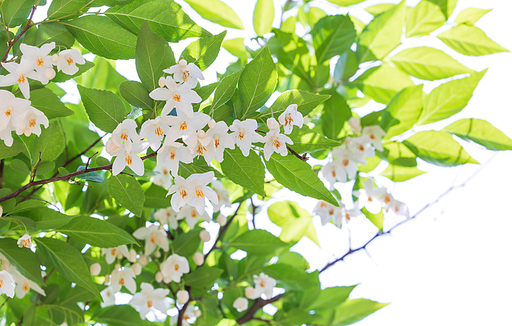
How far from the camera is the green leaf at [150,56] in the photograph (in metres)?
0.56

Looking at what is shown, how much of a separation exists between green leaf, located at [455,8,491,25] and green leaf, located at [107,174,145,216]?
1.10 m

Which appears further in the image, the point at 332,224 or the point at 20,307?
the point at 332,224

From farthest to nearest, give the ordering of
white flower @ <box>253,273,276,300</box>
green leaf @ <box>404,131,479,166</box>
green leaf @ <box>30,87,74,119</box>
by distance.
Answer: white flower @ <box>253,273,276,300</box>, green leaf @ <box>404,131,479,166</box>, green leaf @ <box>30,87,74,119</box>

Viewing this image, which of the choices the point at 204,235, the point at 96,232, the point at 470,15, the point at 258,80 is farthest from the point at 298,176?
the point at 470,15

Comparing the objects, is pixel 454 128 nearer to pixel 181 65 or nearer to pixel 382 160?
pixel 382 160

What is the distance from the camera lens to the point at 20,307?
0.97 metres

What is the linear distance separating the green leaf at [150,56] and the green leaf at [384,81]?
2.42 ft

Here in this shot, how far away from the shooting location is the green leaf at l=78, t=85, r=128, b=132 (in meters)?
0.57

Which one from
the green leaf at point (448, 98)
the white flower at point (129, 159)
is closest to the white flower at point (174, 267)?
the white flower at point (129, 159)

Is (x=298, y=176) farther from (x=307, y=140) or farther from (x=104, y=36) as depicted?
(x=104, y=36)

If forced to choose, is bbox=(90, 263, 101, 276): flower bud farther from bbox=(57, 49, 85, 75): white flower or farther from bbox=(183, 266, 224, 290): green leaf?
bbox=(57, 49, 85, 75): white flower

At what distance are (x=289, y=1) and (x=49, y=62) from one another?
81cm

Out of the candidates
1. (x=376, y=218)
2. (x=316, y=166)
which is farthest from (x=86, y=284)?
(x=376, y=218)

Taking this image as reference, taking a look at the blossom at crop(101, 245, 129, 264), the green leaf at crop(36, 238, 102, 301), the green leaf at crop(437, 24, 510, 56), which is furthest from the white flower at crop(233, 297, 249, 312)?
the green leaf at crop(437, 24, 510, 56)
